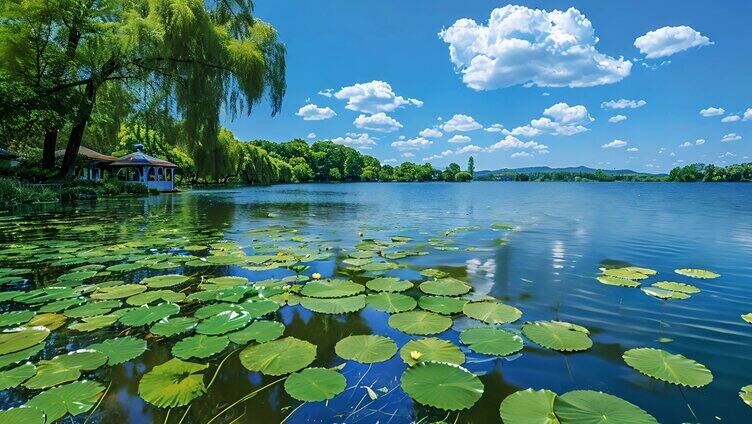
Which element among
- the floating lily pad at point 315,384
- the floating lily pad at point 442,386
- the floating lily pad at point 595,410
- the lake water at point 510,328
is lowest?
the lake water at point 510,328

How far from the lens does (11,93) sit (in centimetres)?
1120

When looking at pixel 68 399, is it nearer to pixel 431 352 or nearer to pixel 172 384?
pixel 172 384

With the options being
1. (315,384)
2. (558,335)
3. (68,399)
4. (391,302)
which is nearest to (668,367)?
(558,335)

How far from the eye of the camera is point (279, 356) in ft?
6.57

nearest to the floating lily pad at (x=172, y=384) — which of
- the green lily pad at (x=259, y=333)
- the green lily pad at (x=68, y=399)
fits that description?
the green lily pad at (x=68, y=399)

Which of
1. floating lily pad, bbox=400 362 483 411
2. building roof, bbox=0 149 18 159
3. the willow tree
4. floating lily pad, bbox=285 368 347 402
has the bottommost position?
floating lily pad, bbox=285 368 347 402

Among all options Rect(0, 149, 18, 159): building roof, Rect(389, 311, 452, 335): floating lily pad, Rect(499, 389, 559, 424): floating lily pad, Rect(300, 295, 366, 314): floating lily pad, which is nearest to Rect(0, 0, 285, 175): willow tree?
Rect(0, 149, 18, 159): building roof

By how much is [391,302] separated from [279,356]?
3.66 ft

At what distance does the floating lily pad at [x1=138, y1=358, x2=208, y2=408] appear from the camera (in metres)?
1.62

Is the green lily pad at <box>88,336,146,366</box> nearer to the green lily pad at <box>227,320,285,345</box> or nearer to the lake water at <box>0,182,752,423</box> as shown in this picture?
the lake water at <box>0,182,752,423</box>

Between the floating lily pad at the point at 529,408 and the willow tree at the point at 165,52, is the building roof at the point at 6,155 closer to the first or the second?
the willow tree at the point at 165,52

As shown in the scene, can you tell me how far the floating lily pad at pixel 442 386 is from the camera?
1.57 metres

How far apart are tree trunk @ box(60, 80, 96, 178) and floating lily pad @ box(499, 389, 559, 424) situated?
1735 centimetres

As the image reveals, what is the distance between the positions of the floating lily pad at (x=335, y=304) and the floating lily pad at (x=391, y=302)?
9 centimetres
